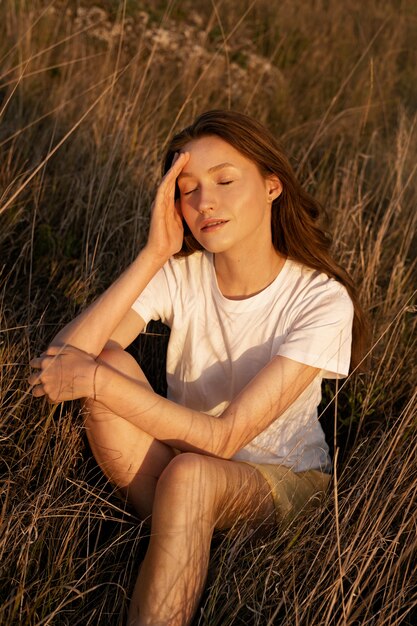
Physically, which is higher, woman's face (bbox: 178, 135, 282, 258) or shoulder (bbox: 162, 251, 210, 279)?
woman's face (bbox: 178, 135, 282, 258)

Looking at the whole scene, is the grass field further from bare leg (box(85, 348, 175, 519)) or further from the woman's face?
the woman's face

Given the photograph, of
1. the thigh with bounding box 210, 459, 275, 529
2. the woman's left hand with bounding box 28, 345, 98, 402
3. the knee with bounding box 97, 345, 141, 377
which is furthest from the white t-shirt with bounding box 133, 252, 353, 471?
the woman's left hand with bounding box 28, 345, 98, 402

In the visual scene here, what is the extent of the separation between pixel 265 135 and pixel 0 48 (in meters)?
2.31

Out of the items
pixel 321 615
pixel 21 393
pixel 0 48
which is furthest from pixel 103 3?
pixel 321 615

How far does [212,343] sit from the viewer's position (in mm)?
2629

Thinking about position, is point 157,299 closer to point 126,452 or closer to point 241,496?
point 126,452

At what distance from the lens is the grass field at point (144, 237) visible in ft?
6.66

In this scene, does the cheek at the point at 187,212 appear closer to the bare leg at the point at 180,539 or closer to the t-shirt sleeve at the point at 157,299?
the t-shirt sleeve at the point at 157,299

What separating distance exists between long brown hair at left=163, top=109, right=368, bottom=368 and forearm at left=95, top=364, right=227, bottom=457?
694 millimetres

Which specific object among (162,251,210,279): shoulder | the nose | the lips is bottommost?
(162,251,210,279): shoulder

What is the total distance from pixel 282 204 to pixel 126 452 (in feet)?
3.21

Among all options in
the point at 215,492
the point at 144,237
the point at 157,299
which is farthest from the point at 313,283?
the point at 144,237

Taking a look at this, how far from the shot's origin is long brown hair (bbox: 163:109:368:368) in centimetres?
251

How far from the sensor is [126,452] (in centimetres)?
237
